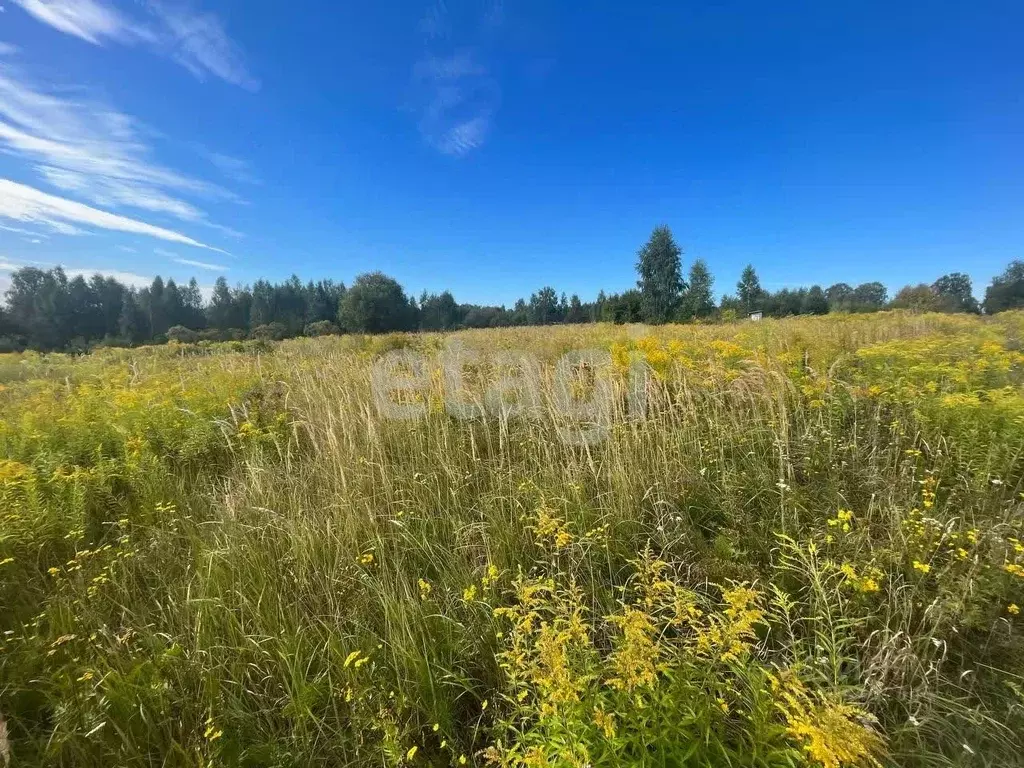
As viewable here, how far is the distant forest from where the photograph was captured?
22781 mm

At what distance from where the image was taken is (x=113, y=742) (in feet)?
4.02

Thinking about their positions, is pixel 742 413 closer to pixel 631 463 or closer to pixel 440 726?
pixel 631 463

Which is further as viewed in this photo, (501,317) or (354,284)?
(501,317)

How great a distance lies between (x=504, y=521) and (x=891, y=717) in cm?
150

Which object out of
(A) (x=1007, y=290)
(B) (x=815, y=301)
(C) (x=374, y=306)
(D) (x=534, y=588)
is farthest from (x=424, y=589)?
(B) (x=815, y=301)

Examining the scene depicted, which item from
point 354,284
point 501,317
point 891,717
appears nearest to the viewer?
point 891,717

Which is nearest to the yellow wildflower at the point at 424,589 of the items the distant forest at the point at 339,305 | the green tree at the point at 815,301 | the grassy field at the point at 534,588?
the grassy field at the point at 534,588

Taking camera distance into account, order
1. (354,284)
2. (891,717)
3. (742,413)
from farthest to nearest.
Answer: (354,284) < (742,413) < (891,717)

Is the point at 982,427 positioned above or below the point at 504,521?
above

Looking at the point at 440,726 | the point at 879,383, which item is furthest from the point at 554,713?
the point at 879,383

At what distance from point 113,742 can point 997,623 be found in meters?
3.10

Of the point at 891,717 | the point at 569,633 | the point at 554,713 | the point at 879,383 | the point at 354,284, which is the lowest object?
the point at 891,717

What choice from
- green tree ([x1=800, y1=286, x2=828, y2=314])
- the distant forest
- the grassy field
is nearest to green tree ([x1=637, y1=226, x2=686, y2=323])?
the distant forest

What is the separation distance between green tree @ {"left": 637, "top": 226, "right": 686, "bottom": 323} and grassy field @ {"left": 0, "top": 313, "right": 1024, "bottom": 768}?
97.9 feet
